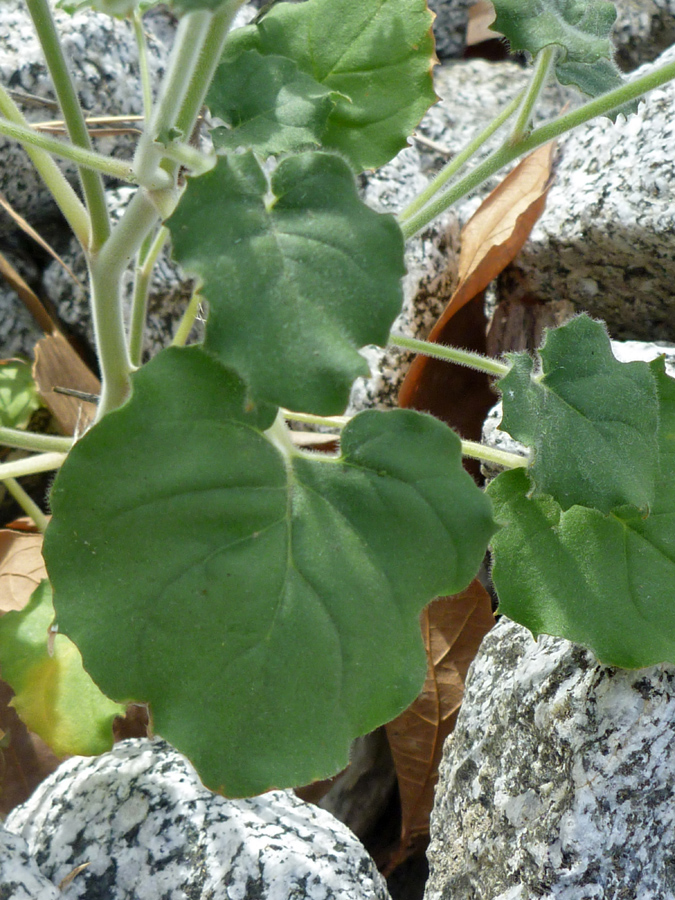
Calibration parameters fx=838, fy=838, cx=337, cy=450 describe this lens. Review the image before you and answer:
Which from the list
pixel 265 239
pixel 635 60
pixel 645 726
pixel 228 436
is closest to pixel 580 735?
pixel 645 726

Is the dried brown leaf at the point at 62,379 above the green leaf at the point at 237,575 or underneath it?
underneath

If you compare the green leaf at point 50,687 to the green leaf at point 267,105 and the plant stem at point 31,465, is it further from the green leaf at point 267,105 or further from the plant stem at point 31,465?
the green leaf at point 267,105

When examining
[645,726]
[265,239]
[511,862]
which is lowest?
[511,862]

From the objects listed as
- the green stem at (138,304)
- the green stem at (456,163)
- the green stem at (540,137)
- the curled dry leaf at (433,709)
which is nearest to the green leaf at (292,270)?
the green stem at (540,137)

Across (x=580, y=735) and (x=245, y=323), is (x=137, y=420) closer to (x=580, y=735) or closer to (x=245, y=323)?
(x=245, y=323)

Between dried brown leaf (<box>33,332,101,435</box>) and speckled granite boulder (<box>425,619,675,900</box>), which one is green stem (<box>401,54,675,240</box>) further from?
dried brown leaf (<box>33,332,101,435</box>)

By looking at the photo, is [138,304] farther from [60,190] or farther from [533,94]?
[533,94]
